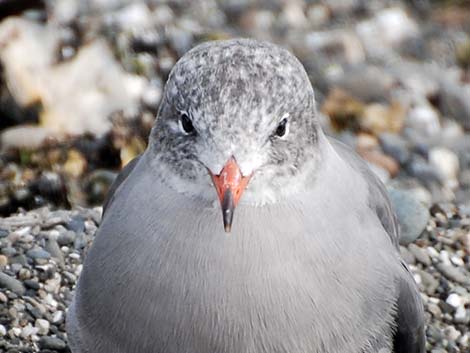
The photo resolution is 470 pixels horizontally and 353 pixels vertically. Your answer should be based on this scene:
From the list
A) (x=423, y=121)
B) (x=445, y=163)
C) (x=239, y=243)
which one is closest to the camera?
(x=239, y=243)

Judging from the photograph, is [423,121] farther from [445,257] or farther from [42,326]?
[42,326]

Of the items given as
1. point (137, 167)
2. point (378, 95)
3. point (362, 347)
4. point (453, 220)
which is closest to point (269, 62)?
point (137, 167)

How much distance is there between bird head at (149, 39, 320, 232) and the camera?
3555mm

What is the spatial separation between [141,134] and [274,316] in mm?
3291

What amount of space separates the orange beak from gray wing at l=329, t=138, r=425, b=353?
105 centimetres

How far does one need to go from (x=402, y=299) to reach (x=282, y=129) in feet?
3.26

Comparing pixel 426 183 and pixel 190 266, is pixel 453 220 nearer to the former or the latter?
pixel 426 183

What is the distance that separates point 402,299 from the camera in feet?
14.1

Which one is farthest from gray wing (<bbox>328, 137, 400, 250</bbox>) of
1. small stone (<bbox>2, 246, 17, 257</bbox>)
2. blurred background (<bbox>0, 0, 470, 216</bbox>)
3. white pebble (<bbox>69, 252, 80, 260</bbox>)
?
blurred background (<bbox>0, 0, 470, 216</bbox>)

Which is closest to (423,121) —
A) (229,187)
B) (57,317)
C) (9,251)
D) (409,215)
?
(409,215)

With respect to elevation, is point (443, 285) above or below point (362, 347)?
below

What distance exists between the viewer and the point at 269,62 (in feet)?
12.5

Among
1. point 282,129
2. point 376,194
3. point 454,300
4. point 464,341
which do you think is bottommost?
point 464,341

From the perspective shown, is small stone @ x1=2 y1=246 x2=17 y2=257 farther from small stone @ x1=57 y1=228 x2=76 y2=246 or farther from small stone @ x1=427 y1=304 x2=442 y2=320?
small stone @ x1=427 y1=304 x2=442 y2=320
